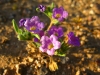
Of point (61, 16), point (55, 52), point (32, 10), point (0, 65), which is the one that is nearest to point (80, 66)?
point (55, 52)

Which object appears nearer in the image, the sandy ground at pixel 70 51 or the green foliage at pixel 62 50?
the green foliage at pixel 62 50

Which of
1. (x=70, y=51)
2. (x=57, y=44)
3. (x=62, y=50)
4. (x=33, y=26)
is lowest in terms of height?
(x=70, y=51)

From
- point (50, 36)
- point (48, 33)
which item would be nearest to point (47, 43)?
point (50, 36)

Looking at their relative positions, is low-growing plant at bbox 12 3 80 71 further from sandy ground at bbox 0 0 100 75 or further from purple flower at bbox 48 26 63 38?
sandy ground at bbox 0 0 100 75

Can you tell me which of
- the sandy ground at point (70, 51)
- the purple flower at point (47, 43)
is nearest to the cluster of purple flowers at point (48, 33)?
the purple flower at point (47, 43)

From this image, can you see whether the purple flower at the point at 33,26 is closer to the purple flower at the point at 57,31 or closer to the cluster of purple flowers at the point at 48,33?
the cluster of purple flowers at the point at 48,33

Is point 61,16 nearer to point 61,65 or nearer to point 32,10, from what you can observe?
point 61,65

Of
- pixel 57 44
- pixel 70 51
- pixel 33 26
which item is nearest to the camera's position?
pixel 57 44

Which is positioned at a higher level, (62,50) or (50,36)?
(50,36)

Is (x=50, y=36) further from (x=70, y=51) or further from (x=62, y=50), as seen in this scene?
(x=70, y=51)

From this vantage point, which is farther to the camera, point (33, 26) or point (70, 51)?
point (70, 51)

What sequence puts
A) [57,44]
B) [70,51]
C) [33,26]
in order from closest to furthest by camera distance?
[57,44] < [33,26] < [70,51]

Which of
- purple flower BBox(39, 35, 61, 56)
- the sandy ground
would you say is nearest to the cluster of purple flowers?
purple flower BBox(39, 35, 61, 56)
